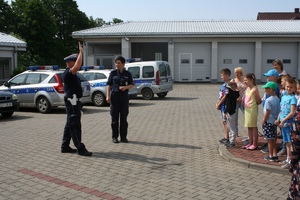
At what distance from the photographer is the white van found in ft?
63.8

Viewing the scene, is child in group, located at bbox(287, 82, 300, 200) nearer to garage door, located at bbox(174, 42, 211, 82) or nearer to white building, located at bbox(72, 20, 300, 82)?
white building, located at bbox(72, 20, 300, 82)

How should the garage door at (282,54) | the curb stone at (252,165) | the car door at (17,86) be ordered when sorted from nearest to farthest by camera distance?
the curb stone at (252,165), the car door at (17,86), the garage door at (282,54)

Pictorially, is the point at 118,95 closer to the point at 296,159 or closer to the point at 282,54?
the point at 296,159

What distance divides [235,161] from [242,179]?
91 centimetres

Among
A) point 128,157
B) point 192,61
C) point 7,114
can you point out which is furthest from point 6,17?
point 128,157

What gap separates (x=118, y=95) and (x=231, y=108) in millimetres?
2541

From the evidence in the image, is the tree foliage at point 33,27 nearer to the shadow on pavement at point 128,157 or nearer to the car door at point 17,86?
the car door at point 17,86

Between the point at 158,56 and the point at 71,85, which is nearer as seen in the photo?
the point at 71,85

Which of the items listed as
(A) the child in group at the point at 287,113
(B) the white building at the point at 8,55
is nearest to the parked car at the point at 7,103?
(A) the child in group at the point at 287,113

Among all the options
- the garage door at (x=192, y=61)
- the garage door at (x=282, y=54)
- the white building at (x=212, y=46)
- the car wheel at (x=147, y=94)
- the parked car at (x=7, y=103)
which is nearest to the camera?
the parked car at (x=7, y=103)

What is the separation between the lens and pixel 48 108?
14.2m

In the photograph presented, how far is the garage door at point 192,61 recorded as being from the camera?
107 ft

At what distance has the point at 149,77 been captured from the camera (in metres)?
19.6

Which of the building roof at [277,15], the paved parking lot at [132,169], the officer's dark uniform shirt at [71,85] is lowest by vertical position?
the paved parking lot at [132,169]
